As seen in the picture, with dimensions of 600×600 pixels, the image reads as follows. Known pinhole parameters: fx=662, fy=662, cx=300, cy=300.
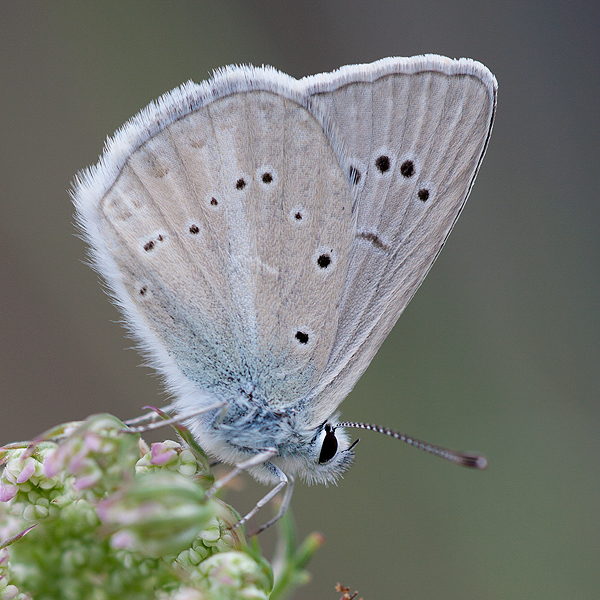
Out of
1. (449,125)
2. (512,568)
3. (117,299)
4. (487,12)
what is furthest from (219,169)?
(487,12)

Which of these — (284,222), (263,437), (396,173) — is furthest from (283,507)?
(396,173)

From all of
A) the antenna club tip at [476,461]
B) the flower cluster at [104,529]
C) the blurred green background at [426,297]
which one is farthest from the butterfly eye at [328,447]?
the blurred green background at [426,297]

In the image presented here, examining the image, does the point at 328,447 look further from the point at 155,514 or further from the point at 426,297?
the point at 426,297

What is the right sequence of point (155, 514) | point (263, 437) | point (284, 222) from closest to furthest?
1. point (155, 514)
2. point (263, 437)
3. point (284, 222)

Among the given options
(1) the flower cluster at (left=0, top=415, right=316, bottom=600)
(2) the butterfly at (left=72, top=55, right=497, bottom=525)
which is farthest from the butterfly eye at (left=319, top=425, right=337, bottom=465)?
(1) the flower cluster at (left=0, top=415, right=316, bottom=600)

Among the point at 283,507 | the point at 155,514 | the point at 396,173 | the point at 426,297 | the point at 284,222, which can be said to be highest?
the point at 396,173

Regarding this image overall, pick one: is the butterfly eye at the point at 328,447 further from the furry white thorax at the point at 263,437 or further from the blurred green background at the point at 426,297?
the blurred green background at the point at 426,297
